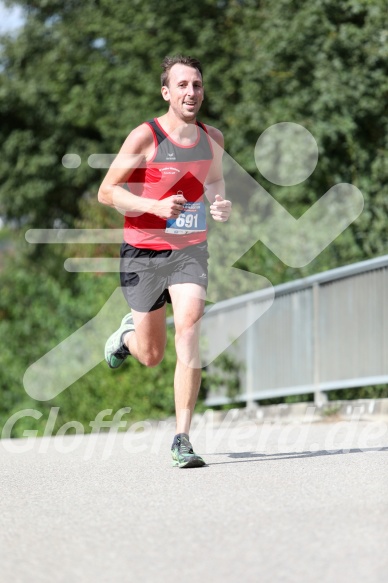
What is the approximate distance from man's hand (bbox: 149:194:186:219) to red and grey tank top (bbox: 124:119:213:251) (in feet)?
0.93

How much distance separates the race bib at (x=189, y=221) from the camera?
7262 millimetres

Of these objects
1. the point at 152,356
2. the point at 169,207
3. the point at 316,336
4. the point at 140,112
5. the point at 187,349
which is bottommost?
the point at 187,349

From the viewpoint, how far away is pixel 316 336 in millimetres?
12164

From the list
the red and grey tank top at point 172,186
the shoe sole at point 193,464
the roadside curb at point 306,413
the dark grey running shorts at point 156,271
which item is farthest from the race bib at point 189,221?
the roadside curb at point 306,413

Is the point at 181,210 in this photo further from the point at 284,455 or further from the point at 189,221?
the point at 284,455

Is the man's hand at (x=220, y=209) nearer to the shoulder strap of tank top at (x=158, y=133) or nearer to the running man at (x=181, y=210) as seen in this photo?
the running man at (x=181, y=210)

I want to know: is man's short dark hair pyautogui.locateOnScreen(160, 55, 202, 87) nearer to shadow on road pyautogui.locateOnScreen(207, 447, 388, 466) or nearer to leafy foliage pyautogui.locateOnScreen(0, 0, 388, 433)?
shadow on road pyautogui.locateOnScreen(207, 447, 388, 466)

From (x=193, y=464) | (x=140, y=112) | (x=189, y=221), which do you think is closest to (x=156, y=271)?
(x=189, y=221)

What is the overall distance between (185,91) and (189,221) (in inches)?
28.4

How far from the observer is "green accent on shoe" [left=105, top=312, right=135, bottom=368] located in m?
8.34

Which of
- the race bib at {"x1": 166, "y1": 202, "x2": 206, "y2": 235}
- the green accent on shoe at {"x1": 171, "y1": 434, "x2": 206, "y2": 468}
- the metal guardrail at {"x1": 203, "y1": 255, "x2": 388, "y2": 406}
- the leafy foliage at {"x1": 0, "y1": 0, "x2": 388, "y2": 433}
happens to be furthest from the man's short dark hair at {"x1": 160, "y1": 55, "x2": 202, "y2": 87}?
the leafy foliage at {"x1": 0, "y1": 0, "x2": 388, "y2": 433}

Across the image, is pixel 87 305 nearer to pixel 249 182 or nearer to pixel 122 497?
pixel 249 182

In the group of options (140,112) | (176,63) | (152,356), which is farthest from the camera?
(140,112)

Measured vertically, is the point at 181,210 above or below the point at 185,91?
below
